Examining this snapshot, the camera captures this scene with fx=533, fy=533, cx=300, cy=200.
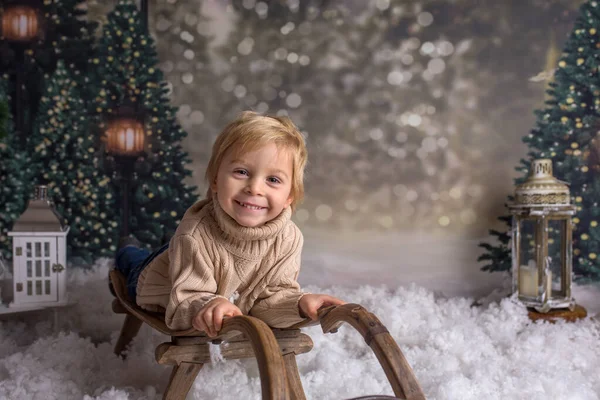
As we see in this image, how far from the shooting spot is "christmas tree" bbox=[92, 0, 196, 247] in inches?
114

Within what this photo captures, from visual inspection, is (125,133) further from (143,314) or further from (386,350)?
(386,350)

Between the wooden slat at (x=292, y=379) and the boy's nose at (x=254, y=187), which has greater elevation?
the boy's nose at (x=254, y=187)

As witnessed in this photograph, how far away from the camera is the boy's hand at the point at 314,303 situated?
1354 millimetres

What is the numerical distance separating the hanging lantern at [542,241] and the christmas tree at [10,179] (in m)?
2.54

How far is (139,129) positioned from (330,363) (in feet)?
5.58

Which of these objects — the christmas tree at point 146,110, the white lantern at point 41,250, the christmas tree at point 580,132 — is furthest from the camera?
the christmas tree at point 146,110

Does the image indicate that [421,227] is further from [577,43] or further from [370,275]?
[577,43]

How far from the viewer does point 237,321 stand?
116 cm

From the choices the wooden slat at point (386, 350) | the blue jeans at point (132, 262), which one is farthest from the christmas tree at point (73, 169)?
the wooden slat at point (386, 350)

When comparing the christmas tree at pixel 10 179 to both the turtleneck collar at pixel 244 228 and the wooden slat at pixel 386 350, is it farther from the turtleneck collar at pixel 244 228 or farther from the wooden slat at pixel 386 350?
the wooden slat at pixel 386 350

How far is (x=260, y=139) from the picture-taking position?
4.45ft

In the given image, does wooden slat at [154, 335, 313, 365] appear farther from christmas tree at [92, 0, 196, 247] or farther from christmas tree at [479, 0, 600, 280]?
christmas tree at [479, 0, 600, 280]

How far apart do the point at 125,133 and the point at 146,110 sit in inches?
6.7

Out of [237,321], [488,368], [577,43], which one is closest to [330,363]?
[488,368]
